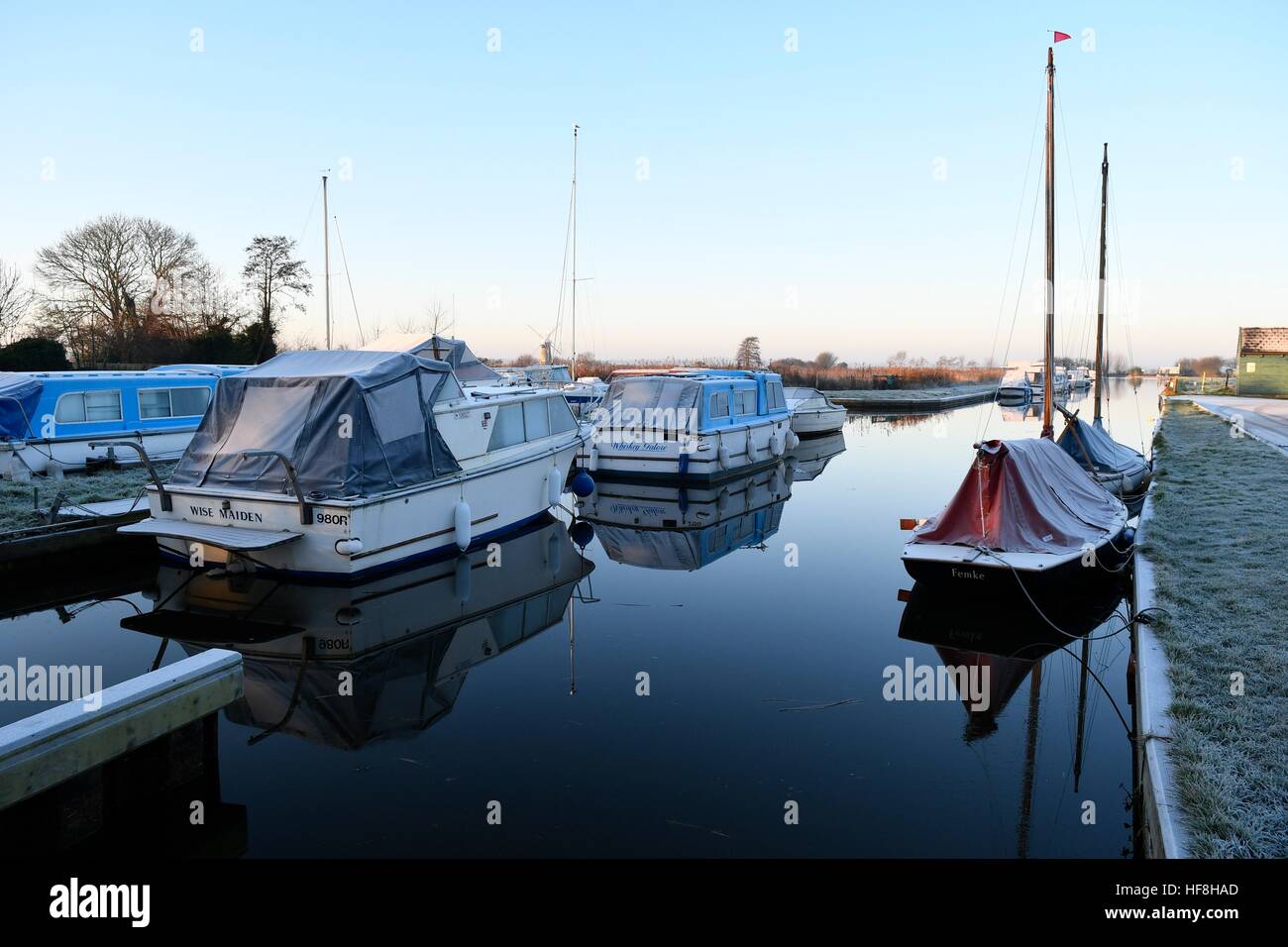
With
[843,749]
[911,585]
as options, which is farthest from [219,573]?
[911,585]

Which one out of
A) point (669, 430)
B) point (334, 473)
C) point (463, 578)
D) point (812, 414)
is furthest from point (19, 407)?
point (812, 414)

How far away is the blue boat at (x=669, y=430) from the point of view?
20.6 meters

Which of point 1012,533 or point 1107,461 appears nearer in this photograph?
point 1012,533

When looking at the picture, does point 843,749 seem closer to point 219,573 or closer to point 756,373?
point 219,573

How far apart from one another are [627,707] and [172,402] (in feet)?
57.1

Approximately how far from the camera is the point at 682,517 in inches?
Result: 672

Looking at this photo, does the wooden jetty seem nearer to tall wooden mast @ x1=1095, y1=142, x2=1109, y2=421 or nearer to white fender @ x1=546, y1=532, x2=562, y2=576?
white fender @ x1=546, y1=532, x2=562, y2=576

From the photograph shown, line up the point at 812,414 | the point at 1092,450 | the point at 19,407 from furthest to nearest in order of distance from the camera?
the point at 812,414 → the point at 1092,450 → the point at 19,407

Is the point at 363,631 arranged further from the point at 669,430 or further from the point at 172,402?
the point at 172,402

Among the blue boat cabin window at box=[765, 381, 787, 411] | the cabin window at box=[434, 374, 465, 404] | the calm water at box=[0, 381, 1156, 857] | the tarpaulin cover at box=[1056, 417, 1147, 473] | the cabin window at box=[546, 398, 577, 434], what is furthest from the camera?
the blue boat cabin window at box=[765, 381, 787, 411]

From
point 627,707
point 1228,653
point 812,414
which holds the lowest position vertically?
point 627,707

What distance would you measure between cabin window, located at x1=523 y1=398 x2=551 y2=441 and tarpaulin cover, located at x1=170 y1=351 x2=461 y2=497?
246 centimetres

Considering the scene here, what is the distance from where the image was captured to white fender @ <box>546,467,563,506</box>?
15336 mm

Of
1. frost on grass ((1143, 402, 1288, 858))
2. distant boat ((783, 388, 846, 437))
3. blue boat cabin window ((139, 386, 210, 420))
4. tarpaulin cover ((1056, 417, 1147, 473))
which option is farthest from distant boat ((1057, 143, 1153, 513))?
blue boat cabin window ((139, 386, 210, 420))
